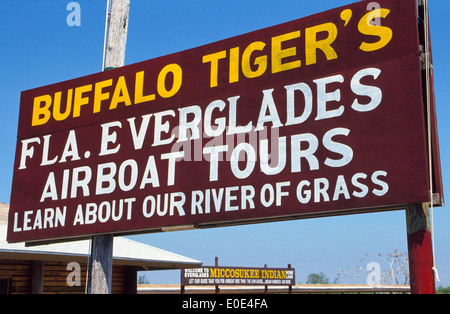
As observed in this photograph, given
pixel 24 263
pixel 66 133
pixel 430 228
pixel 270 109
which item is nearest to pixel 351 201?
pixel 430 228

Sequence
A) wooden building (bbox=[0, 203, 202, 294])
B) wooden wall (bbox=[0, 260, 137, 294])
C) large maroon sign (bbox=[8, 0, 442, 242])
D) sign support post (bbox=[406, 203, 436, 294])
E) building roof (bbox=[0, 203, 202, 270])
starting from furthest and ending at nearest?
wooden wall (bbox=[0, 260, 137, 294]) → wooden building (bbox=[0, 203, 202, 294]) → building roof (bbox=[0, 203, 202, 270]) → large maroon sign (bbox=[8, 0, 442, 242]) → sign support post (bbox=[406, 203, 436, 294])

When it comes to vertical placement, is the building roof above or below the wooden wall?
above

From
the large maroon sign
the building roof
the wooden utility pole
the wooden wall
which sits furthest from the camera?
the wooden wall

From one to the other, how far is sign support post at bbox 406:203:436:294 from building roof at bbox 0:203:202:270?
7.74m

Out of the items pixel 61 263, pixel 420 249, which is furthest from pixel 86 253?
pixel 420 249

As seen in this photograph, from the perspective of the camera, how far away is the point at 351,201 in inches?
255

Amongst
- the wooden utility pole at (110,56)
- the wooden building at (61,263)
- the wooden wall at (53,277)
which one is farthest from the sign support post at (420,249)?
the wooden wall at (53,277)

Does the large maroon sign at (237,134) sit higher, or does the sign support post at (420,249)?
the large maroon sign at (237,134)

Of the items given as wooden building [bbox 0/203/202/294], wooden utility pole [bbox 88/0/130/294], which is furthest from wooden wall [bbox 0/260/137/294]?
wooden utility pole [bbox 88/0/130/294]

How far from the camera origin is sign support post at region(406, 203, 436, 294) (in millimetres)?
5965

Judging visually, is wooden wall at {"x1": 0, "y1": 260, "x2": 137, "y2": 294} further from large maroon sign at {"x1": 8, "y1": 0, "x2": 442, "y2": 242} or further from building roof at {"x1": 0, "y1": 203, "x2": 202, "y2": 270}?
large maroon sign at {"x1": 8, "y1": 0, "x2": 442, "y2": 242}

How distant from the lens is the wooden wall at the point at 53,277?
15102 millimetres

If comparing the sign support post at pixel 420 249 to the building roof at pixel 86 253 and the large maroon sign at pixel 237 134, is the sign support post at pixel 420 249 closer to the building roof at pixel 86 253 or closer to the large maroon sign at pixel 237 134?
the large maroon sign at pixel 237 134
